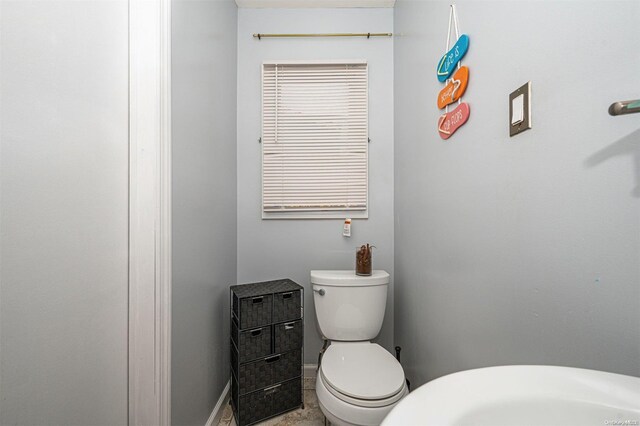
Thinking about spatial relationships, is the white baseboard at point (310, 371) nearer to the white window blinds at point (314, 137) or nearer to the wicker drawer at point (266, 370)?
the wicker drawer at point (266, 370)

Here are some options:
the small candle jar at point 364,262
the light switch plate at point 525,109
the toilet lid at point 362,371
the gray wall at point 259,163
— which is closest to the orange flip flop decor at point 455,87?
the light switch plate at point 525,109

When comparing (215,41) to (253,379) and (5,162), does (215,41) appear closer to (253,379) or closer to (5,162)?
(5,162)

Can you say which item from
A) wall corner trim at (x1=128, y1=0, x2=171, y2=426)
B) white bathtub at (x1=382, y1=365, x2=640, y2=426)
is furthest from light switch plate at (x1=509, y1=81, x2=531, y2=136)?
wall corner trim at (x1=128, y1=0, x2=171, y2=426)

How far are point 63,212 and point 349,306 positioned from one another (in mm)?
1270

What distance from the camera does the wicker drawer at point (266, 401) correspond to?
4.32 ft

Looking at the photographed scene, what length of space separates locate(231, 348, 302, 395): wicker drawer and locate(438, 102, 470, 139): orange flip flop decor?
52.3 inches

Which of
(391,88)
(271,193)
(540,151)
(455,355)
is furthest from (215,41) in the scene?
(455,355)

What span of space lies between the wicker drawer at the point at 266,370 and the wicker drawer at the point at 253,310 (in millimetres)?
191

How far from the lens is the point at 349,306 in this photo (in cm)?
148

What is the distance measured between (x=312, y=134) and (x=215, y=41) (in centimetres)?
73

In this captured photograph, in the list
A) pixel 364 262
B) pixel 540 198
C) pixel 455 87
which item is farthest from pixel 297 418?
pixel 455 87

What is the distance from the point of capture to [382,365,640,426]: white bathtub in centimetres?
31

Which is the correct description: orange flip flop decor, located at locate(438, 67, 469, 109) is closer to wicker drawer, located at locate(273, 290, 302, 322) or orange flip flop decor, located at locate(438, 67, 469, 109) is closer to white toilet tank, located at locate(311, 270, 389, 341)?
white toilet tank, located at locate(311, 270, 389, 341)

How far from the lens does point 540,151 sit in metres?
0.63
